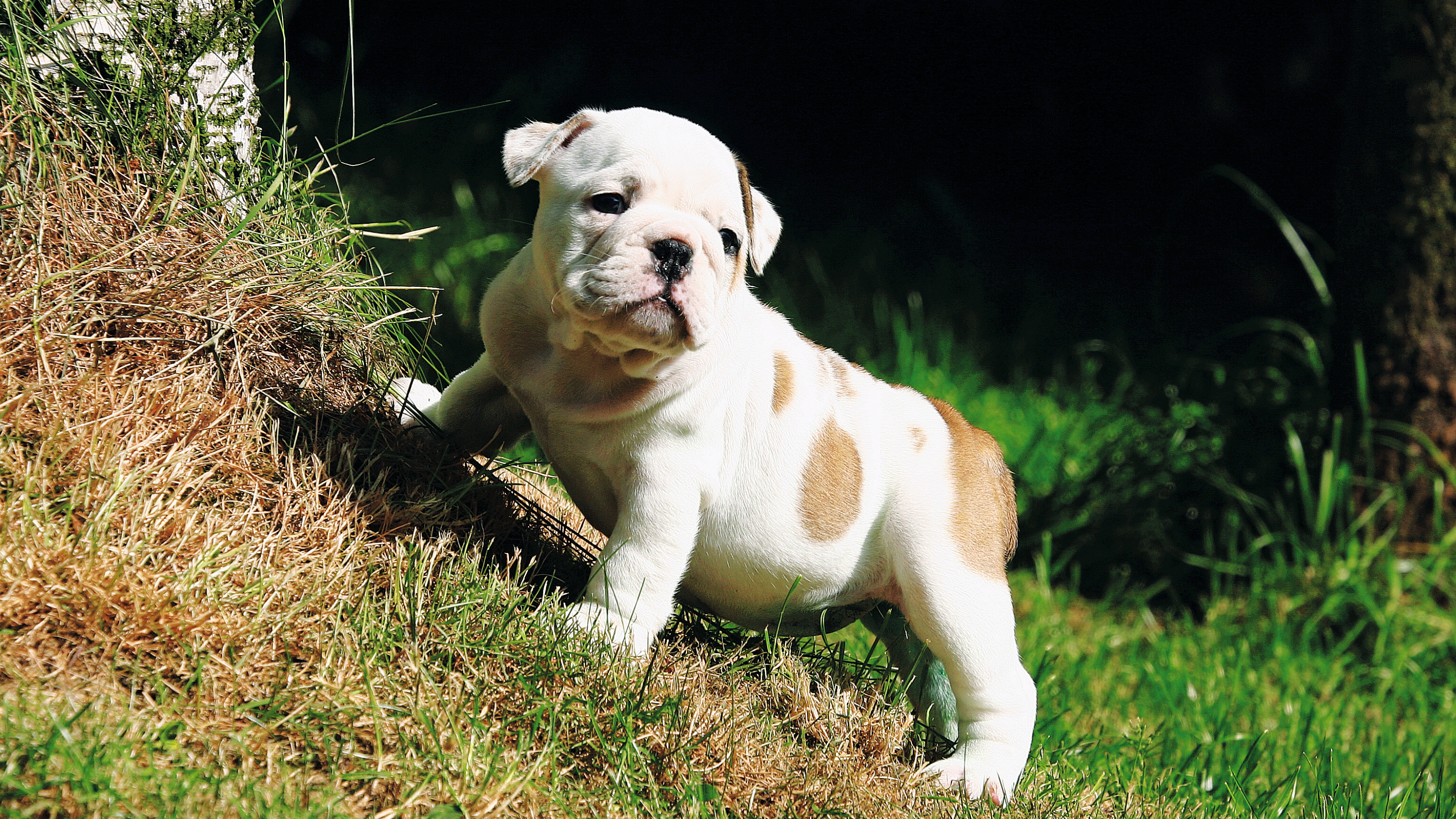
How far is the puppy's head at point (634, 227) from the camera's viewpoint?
2566mm

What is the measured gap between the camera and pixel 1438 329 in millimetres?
5309

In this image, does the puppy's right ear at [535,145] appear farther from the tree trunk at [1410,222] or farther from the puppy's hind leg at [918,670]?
the tree trunk at [1410,222]

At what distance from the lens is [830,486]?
9.97 ft

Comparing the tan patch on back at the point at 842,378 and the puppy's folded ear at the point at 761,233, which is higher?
the puppy's folded ear at the point at 761,233

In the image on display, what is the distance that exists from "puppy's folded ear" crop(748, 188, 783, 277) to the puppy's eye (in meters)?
0.42

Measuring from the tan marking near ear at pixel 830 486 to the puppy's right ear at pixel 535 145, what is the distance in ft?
3.30

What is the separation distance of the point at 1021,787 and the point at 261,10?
241 inches

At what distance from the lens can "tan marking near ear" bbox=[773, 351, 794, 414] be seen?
3.04 m

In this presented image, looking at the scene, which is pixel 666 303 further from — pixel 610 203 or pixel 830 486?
pixel 830 486

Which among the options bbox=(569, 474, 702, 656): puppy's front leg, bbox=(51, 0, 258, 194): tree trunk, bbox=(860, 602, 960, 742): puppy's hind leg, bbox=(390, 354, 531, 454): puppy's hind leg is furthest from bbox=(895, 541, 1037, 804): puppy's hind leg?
bbox=(51, 0, 258, 194): tree trunk

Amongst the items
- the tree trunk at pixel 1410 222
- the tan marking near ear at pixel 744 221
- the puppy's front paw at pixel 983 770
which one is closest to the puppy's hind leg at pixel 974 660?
the puppy's front paw at pixel 983 770

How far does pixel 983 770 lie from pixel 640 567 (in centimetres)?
106

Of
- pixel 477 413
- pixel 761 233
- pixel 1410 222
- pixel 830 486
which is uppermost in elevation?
pixel 1410 222

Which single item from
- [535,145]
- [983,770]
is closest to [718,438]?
[535,145]
